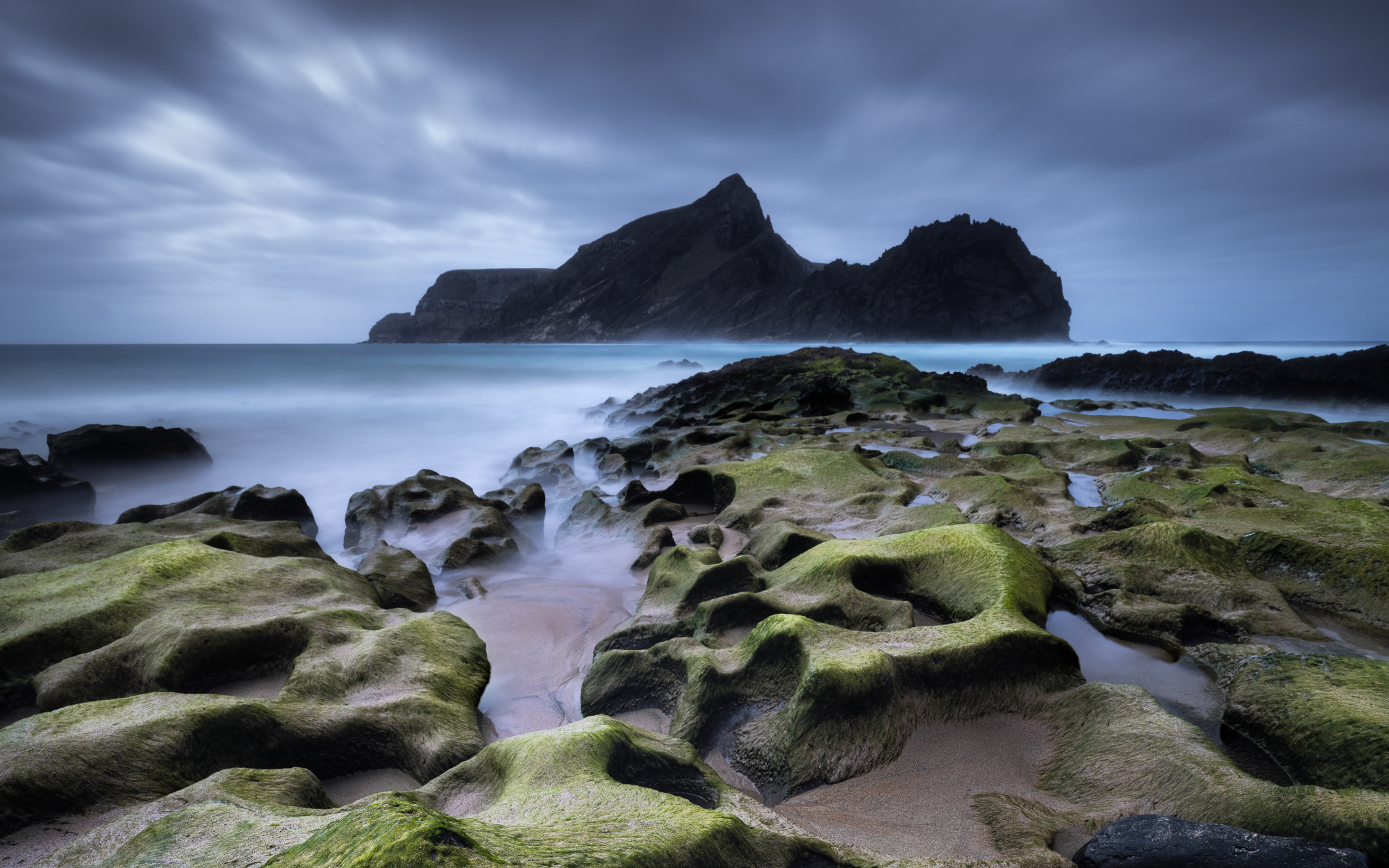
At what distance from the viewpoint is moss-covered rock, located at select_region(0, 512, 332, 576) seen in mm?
4730

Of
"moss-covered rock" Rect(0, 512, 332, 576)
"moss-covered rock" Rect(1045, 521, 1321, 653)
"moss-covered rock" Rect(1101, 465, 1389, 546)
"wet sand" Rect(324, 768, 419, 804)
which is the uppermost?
"moss-covered rock" Rect(1101, 465, 1389, 546)

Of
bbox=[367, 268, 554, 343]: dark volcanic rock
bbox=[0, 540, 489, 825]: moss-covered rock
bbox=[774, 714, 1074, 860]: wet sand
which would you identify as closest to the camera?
bbox=[774, 714, 1074, 860]: wet sand

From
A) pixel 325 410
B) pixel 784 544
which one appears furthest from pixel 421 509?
pixel 325 410

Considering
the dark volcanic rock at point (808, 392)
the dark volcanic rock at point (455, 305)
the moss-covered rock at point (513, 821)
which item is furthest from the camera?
the dark volcanic rock at point (455, 305)

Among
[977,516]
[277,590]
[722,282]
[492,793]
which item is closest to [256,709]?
[492,793]

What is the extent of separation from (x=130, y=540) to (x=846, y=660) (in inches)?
236

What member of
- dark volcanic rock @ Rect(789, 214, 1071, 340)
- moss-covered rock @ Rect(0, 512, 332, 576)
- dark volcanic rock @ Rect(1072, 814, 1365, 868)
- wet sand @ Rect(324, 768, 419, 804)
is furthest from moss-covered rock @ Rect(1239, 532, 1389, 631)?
dark volcanic rock @ Rect(789, 214, 1071, 340)

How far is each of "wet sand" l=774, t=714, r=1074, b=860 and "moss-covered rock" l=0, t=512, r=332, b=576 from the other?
4842 millimetres

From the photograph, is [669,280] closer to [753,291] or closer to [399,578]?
[753,291]

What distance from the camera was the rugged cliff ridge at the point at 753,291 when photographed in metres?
89.7

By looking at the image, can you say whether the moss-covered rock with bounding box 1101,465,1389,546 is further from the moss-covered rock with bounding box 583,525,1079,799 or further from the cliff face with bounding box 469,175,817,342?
the cliff face with bounding box 469,175,817,342

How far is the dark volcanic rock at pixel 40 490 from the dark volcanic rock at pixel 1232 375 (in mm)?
29249

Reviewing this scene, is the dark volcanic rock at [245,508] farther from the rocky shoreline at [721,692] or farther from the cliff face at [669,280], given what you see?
the cliff face at [669,280]

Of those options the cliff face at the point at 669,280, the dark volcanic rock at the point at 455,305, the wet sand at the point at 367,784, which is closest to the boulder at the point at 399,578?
the wet sand at the point at 367,784
